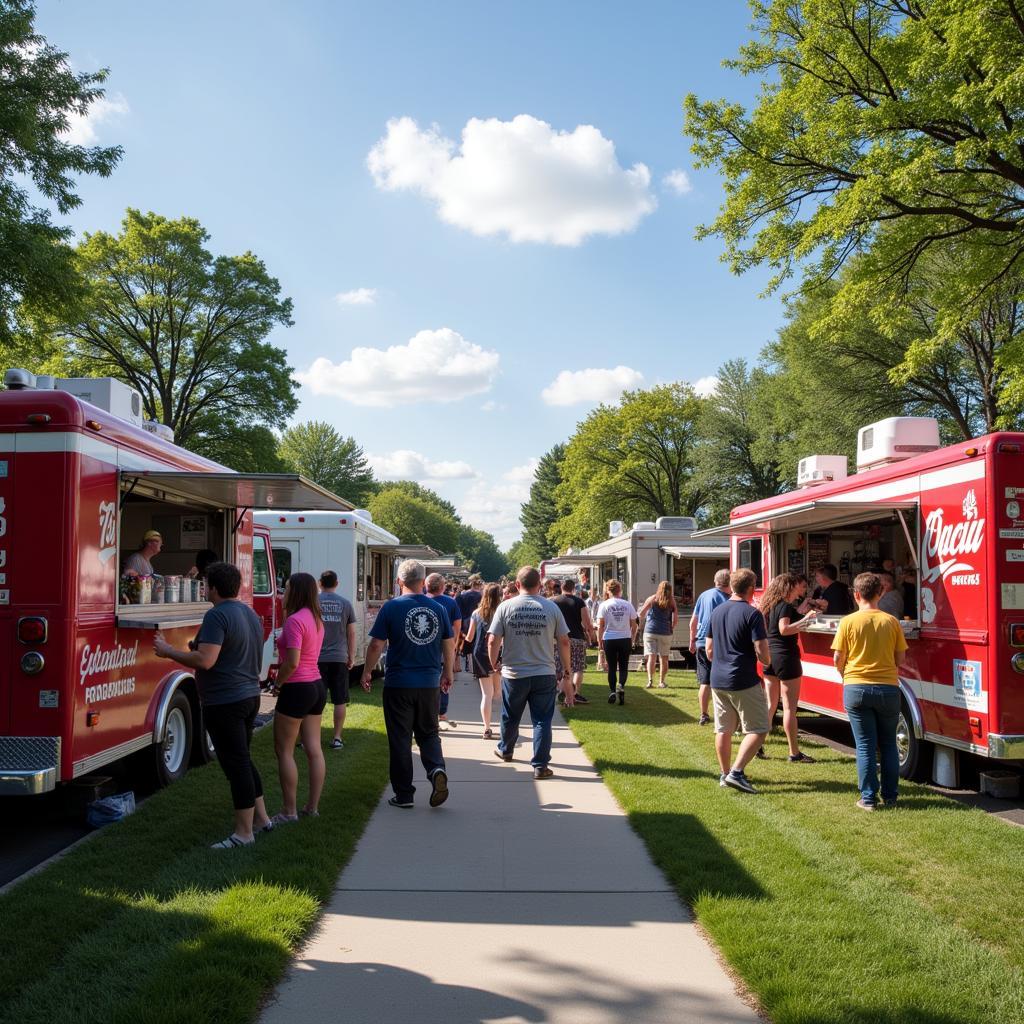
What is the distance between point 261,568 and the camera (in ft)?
43.1

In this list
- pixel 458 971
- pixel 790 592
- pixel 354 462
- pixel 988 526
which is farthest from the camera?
pixel 354 462

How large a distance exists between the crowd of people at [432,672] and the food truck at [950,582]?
1.89 ft

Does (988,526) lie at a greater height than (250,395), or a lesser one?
lesser

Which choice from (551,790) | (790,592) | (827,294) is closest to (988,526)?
(790,592)

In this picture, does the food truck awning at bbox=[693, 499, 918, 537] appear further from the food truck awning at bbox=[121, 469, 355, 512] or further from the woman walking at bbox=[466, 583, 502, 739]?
the food truck awning at bbox=[121, 469, 355, 512]

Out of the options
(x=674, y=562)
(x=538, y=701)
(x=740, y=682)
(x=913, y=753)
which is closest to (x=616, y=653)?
(x=538, y=701)

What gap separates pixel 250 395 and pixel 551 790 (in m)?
29.2

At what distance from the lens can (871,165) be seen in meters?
12.7

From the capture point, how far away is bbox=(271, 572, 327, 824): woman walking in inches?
243

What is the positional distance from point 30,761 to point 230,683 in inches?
50.4

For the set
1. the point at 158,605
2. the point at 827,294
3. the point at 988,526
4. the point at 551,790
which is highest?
the point at 827,294

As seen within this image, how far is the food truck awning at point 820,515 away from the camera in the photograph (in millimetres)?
8219

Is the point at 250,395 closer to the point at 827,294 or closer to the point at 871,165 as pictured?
the point at 827,294

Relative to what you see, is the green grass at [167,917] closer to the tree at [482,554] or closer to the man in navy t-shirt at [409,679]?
the man in navy t-shirt at [409,679]
